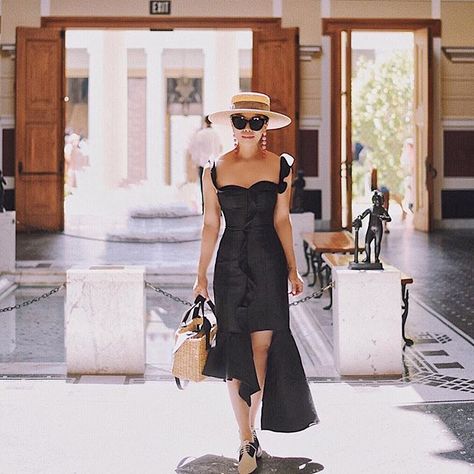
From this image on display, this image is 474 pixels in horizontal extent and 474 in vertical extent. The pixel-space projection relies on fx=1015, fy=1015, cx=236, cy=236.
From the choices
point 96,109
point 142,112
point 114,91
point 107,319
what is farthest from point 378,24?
point 142,112

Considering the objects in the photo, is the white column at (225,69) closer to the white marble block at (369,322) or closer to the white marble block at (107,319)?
the white marble block at (107,319)

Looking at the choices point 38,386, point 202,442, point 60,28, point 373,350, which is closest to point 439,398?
point 373,350

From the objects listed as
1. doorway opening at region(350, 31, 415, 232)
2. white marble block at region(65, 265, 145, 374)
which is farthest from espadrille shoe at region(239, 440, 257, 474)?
doorway opening at region(350, 31, 415, 232)

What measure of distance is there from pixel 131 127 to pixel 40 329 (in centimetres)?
2210

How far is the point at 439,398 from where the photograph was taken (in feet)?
16.3

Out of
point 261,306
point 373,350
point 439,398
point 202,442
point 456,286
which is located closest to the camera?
point 261,306

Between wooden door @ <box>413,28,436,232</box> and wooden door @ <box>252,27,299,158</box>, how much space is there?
1.79 metres

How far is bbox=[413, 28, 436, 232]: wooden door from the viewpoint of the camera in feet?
45.1

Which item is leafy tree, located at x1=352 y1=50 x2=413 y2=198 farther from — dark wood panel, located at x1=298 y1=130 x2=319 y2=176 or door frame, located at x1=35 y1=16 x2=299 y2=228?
door frame, located at x1=35 y1=16 x2=299 y2=228

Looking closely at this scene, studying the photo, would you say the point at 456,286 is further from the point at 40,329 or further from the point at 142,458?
the point at 142,458

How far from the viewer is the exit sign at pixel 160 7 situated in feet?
44.6

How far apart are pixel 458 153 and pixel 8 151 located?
6.23 m

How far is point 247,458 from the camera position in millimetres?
3859

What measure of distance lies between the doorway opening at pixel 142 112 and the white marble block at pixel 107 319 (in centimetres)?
1005
